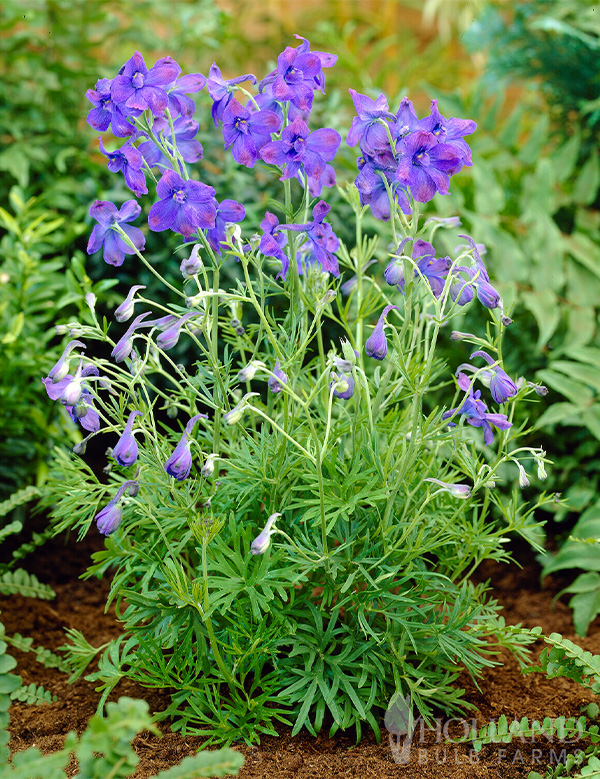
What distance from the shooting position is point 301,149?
1.23m

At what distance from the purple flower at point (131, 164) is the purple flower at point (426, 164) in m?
0.44

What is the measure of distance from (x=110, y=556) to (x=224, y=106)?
2.95 ft

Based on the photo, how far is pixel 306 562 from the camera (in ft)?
4.18

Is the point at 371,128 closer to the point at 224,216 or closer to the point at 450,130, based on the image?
the point at 450,130

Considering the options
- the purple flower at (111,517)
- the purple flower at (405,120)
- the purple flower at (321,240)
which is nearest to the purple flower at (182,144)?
the purple flower at (321,240)

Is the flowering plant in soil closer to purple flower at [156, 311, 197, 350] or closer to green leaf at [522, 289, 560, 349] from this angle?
purple flower at [156, 311, 197, 350]

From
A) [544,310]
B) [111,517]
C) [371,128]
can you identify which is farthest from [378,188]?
[544,310]

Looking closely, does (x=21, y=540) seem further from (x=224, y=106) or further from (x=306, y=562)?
(x=224, y=106)

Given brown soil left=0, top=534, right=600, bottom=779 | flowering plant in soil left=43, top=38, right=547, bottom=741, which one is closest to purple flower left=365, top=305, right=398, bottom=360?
flowering plant in soil left=43, top=38, right=547, bottom=741

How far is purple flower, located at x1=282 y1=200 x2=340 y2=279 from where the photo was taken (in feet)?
4.43

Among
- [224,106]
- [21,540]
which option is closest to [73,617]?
[21,540]

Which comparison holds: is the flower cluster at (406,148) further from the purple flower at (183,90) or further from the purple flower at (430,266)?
the purple flower at (183,90)

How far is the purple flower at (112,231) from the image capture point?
129cm

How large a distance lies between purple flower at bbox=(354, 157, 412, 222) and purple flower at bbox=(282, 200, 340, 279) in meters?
0.08
